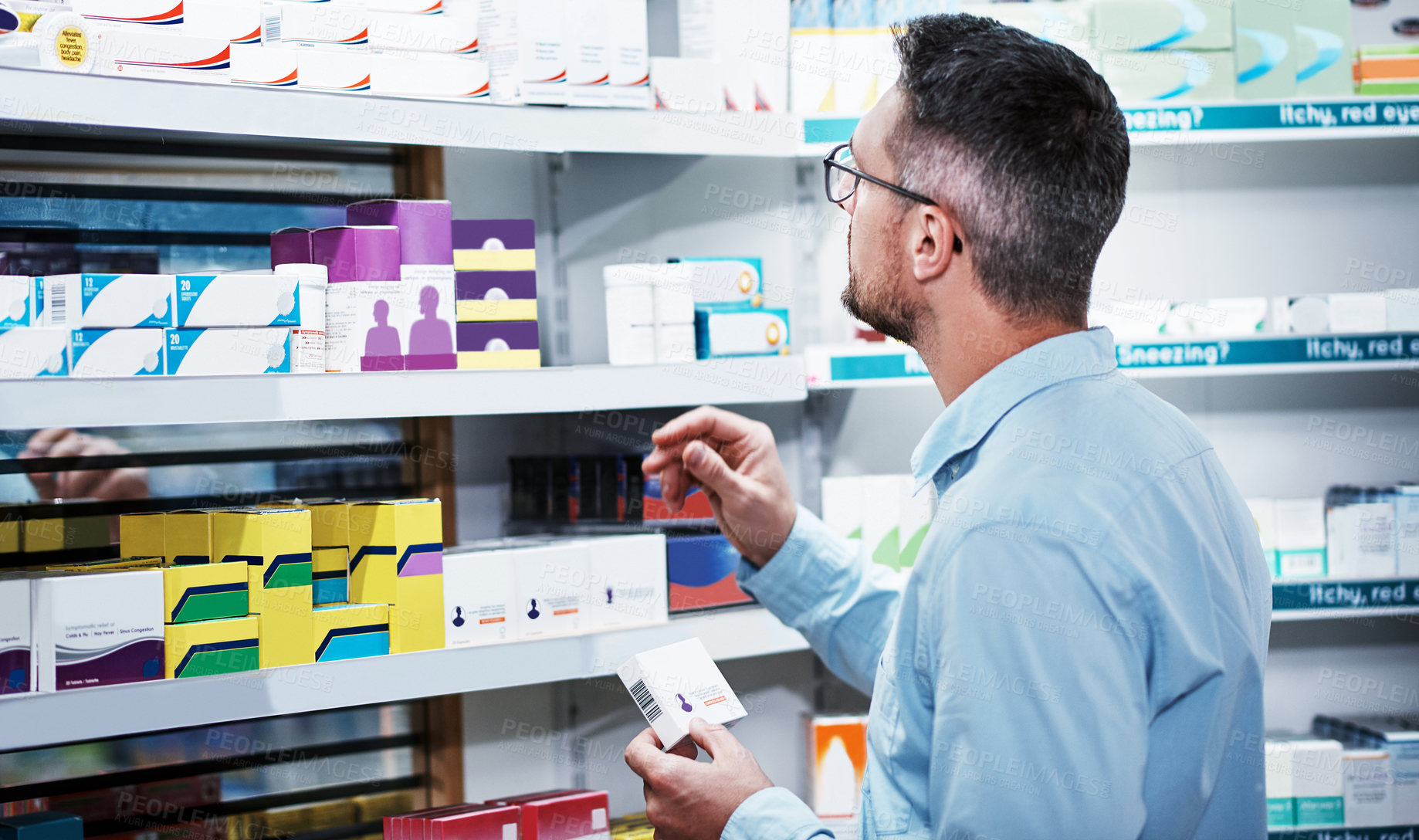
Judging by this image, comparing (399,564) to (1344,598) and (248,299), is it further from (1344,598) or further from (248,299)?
(1344,598)

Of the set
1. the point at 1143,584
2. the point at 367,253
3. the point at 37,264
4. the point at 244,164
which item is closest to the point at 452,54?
the point at 367,253

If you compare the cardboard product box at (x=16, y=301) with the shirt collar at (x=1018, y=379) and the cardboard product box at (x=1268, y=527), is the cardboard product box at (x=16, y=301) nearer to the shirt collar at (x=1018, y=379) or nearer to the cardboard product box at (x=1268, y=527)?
the shirt collar at (x=1018, y=379)

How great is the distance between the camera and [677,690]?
64.6 inches

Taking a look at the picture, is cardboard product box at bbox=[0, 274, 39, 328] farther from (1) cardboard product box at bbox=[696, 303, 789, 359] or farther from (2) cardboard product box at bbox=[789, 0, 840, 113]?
(2) cardboard product box at bbox=[789, 0, 840, 113]

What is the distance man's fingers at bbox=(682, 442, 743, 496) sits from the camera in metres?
1.78

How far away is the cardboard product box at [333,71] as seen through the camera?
1.85 meters

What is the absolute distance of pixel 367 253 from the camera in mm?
1876

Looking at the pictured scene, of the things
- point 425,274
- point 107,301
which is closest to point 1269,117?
point 425,274

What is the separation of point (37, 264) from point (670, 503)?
4.39 feet

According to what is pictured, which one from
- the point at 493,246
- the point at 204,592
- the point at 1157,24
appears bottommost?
the point at 204,592

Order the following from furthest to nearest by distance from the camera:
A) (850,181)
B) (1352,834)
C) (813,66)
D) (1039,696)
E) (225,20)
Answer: (1352,834), (813,66), (225,20), (850,181), (1039,696)

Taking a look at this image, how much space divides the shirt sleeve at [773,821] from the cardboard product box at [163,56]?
1.36m

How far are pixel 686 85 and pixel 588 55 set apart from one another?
0.23 meters

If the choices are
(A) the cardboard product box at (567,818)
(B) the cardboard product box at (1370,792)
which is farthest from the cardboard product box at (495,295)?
(B) the cardboard product box at (1370,792)
